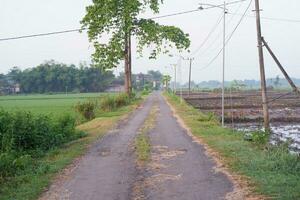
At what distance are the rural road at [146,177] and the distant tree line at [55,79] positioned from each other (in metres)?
112

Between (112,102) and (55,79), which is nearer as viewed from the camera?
(112,102)

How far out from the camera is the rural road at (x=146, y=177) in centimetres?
961

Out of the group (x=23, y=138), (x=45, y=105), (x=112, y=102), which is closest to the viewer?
(x=23, y=138)

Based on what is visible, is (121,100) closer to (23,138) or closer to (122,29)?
(122,29)

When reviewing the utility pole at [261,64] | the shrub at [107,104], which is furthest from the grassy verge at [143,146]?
the shrub at [107,104]

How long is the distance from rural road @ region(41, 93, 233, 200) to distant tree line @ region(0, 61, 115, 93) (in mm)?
112170

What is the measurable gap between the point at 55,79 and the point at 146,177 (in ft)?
401

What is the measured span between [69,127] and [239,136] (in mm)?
6798

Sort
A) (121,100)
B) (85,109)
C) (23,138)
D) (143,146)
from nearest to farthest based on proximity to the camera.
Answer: (23,138), (143,146), (85,109), (121,100)

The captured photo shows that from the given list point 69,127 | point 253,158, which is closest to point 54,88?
point 69,127

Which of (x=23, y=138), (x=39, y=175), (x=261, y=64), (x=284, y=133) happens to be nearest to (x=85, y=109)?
(x=284, y=133)

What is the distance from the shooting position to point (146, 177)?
37.2 feet

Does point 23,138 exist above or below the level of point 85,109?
above

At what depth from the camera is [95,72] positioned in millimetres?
135875
